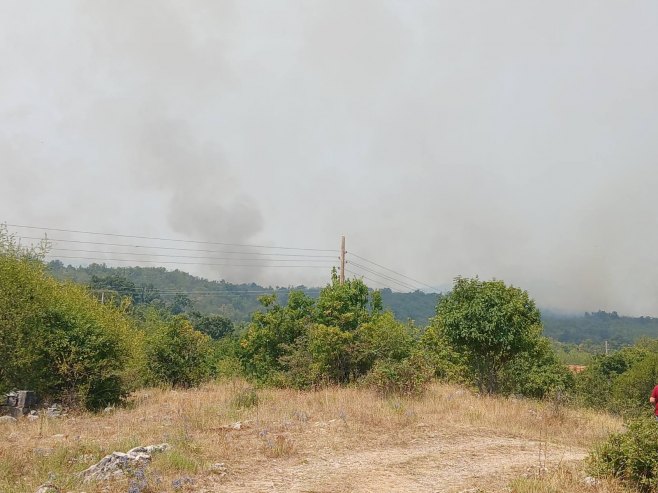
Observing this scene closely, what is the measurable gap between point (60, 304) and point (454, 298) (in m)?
15.1

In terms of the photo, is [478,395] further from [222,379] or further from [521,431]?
[222,379]

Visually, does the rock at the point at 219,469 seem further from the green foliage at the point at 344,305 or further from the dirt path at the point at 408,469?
the green foliage at the point at 344,305

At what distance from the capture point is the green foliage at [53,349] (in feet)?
55.7

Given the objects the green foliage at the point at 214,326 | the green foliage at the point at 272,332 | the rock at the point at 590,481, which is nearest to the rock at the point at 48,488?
the rock at the point at 590,481

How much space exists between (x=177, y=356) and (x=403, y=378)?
14.4 m

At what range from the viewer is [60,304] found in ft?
60.6

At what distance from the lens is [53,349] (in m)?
17.0

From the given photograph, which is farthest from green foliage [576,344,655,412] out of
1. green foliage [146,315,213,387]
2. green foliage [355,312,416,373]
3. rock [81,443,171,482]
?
rock [81,443,171,482]

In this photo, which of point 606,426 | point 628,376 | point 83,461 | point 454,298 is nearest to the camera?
point 83,461

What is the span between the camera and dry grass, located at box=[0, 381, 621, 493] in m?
7.66

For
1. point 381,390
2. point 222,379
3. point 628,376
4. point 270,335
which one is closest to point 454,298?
point 381,390

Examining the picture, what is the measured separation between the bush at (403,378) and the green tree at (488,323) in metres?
1.83

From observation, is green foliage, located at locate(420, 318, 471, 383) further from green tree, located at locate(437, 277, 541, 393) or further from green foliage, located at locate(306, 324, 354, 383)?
green foliage, located at locate(306, 324, 354, 383)

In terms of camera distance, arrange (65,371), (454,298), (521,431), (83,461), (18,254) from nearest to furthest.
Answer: (83,461) → (521,431) → (65,371) → (454,298) → (18,254)
